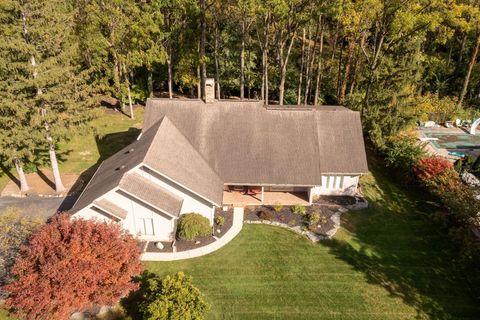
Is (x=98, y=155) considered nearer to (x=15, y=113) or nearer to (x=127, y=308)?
(x=15, y=113)

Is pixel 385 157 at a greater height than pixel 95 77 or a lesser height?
lesser

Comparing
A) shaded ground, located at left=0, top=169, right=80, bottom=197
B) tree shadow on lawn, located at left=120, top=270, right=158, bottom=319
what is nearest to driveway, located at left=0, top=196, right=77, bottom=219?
shaded ground, located at left=0, top=169, right=80, bottom=197

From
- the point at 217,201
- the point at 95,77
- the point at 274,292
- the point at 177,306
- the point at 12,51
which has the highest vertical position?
the point at 12,51

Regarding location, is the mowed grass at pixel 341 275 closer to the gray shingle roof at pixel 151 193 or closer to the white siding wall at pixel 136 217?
the white siding wall at pixel 136 217

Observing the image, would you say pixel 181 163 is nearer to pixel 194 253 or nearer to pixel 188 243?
pixel 188 243

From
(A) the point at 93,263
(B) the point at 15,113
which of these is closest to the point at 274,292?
(A) the point at 93,263

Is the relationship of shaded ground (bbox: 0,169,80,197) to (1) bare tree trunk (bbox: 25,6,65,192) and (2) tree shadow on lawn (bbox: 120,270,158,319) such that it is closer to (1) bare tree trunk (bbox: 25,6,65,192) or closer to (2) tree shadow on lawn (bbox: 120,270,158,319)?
(1) bare tree trunk (bbox: 25,6,65,192)
